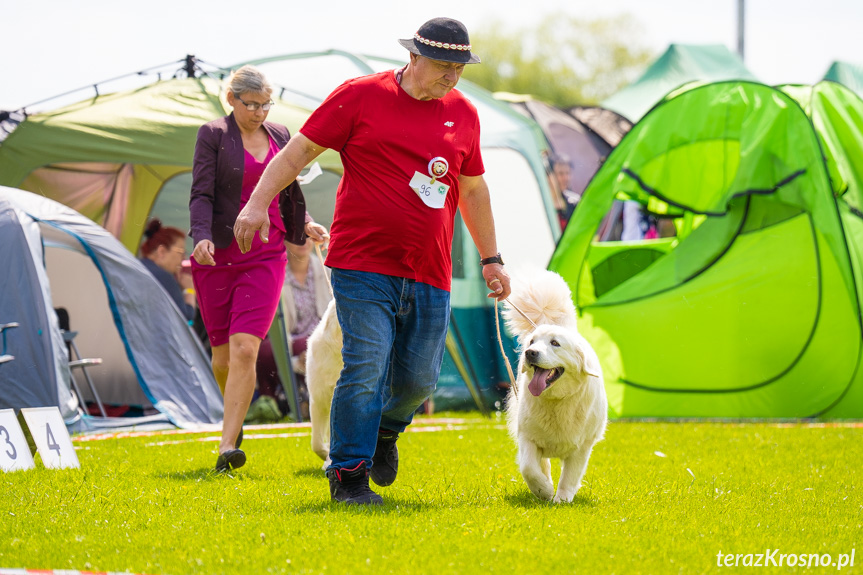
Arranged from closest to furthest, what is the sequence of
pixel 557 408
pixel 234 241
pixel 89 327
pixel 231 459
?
pixel 557 408, pixel 231 459, pixel 234 241, pixel 89 327

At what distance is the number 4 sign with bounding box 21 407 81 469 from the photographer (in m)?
4.92

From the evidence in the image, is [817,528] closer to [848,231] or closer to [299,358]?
[848,231]

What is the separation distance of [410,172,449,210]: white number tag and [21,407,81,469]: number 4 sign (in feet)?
8.10

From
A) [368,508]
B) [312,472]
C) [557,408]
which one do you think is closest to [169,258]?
[312,472]

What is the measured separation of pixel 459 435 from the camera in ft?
22.1

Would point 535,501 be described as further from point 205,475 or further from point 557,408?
point 205,475

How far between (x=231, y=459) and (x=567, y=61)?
40.9 metres

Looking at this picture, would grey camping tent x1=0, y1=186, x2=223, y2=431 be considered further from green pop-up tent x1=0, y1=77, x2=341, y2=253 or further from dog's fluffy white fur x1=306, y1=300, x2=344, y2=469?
dog's fluffy white fur x1=306, y1=300, x2=344, y2=469

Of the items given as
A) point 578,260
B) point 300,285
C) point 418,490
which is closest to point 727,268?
point 578,260

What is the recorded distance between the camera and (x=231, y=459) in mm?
4656

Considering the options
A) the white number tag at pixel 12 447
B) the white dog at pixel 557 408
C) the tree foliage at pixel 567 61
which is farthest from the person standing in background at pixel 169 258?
the tree foliage at pixel 567 61

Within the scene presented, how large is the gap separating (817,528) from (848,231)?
4.63 m

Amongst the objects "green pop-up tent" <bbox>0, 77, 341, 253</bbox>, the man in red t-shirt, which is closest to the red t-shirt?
the man in red t-shirt

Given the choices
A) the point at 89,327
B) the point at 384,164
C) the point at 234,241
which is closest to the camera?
the point at 384,164
